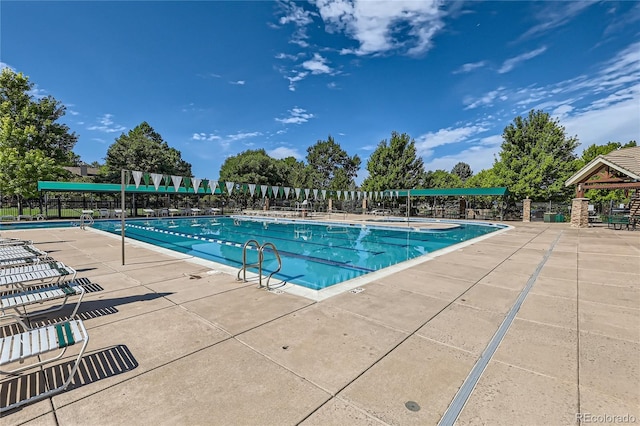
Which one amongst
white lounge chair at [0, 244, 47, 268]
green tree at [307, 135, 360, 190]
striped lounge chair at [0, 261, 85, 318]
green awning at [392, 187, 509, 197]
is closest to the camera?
striped lounge chair at [0, 261, 85, 318]

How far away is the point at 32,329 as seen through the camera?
9.75 ft

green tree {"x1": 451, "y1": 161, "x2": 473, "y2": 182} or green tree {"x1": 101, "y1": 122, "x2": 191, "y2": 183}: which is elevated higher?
green tree {"x1": 451, "y1": 161, "x2": 473, "y2": 182}

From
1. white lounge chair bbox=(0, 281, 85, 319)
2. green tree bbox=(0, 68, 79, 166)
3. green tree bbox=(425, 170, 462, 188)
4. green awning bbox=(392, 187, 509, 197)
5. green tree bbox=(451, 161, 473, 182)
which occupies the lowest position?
white lounge chair bbox=(0, 281, 85, 319)

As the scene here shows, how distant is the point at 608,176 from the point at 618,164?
1.34 meters

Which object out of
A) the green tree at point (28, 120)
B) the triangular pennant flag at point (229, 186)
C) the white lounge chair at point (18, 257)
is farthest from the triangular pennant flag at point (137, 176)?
the green tree at point (28, 120)

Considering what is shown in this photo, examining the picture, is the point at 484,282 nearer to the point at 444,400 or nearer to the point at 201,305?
the point at 444,400

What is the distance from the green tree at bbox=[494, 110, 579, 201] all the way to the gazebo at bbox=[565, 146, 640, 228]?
6188 millimetres

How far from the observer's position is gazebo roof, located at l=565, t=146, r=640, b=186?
14094 mm

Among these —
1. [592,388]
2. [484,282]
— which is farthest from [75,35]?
[592,388]

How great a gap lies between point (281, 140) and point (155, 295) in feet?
149

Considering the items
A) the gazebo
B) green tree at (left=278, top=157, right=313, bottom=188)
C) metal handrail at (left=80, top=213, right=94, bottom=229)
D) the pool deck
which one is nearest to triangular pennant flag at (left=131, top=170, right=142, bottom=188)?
metal handrail at (left=80, top=213, right=94, bottom=229)

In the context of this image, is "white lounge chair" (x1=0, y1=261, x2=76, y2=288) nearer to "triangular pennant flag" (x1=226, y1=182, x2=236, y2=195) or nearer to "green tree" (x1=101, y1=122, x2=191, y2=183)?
"triangular pennant flag" (x1=226, y1=182, x2=236, y2=195)

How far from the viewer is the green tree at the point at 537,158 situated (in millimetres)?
23203

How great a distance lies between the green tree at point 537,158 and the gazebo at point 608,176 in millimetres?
6188
